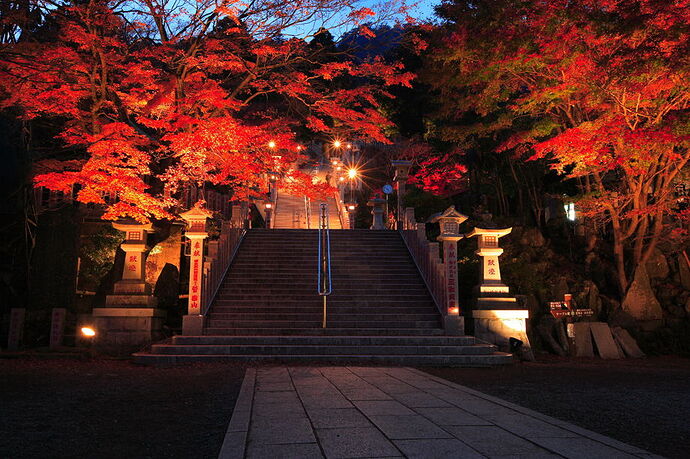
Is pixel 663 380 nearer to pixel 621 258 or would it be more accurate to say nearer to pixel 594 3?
pixel 621 258

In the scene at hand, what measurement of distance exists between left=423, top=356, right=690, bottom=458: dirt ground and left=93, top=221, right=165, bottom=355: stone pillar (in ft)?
21.6

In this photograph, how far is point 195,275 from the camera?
36.6ft

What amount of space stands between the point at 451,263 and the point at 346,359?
3.59 meters

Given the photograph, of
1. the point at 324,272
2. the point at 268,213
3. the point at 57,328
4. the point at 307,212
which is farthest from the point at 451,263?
the point at 307,212

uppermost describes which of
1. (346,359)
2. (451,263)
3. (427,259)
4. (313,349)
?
(427,259)

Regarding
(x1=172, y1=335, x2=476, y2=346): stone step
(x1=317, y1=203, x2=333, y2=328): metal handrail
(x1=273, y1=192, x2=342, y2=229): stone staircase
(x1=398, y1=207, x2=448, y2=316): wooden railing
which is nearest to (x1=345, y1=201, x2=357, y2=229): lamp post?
(x1=273, y1=192, x2=342, y2=229): stone staircase

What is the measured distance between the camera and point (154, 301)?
11797mm

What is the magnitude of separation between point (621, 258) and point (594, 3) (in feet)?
24.3

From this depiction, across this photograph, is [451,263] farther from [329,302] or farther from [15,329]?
[15,329]

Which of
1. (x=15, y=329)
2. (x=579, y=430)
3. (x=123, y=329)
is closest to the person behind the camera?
(x=579, y=430)

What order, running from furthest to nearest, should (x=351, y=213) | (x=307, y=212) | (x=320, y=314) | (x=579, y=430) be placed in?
(x=351, y=213)
(x=307, y=212)
(x=320, y=314)
(x=579, y=430)

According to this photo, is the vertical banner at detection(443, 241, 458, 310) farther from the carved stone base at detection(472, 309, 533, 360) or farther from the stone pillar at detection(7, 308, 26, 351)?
the stone pillar at detection(7, 308, 26, 351)

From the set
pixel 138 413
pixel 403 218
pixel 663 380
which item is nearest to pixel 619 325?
pixel 663 380

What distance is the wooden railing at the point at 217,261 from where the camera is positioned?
1154 cm
